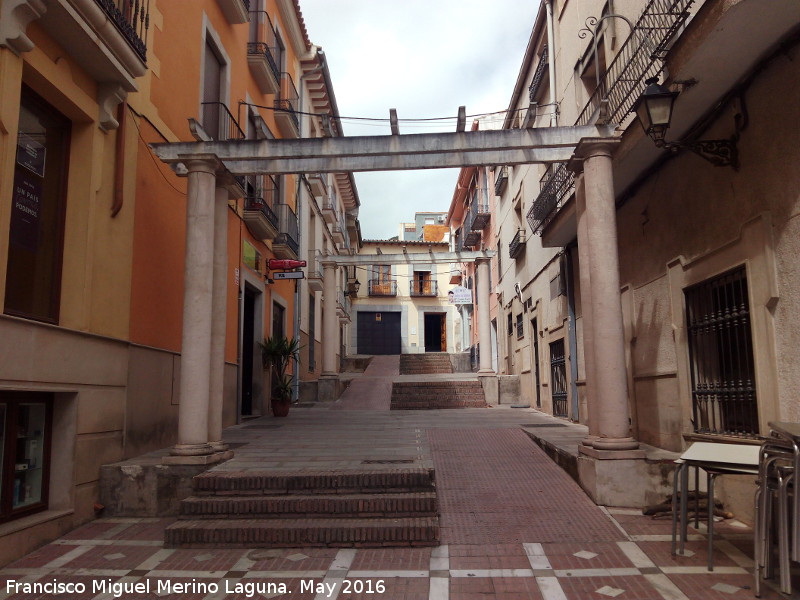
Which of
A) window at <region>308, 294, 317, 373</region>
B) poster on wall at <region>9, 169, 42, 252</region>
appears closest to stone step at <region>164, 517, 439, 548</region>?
poster on wall at <region>9, 169, 42, 252</region>

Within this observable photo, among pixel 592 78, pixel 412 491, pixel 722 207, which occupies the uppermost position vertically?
pixel 592 78

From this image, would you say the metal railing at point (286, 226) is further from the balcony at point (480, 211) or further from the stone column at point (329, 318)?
the balcony at point (480, 211)

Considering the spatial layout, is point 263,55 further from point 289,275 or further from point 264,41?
point 289,275

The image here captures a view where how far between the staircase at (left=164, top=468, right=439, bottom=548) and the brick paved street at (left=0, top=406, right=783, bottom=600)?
11cm

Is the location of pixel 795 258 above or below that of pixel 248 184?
below

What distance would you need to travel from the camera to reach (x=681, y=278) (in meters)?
6.63

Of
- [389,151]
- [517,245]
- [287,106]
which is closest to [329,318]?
[517,245]

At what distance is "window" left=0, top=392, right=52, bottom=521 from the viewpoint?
4.92m

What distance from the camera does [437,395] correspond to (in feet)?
50.2

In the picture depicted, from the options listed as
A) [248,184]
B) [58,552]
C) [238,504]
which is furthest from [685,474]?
[248,184]

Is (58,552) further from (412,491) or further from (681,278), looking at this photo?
(681,278)

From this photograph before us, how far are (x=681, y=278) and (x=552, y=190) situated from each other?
4.33 m

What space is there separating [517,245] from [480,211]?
645cm

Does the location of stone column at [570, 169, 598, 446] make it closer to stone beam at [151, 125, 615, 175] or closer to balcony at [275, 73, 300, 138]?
stone beam at [151, 125, 615, 175]
